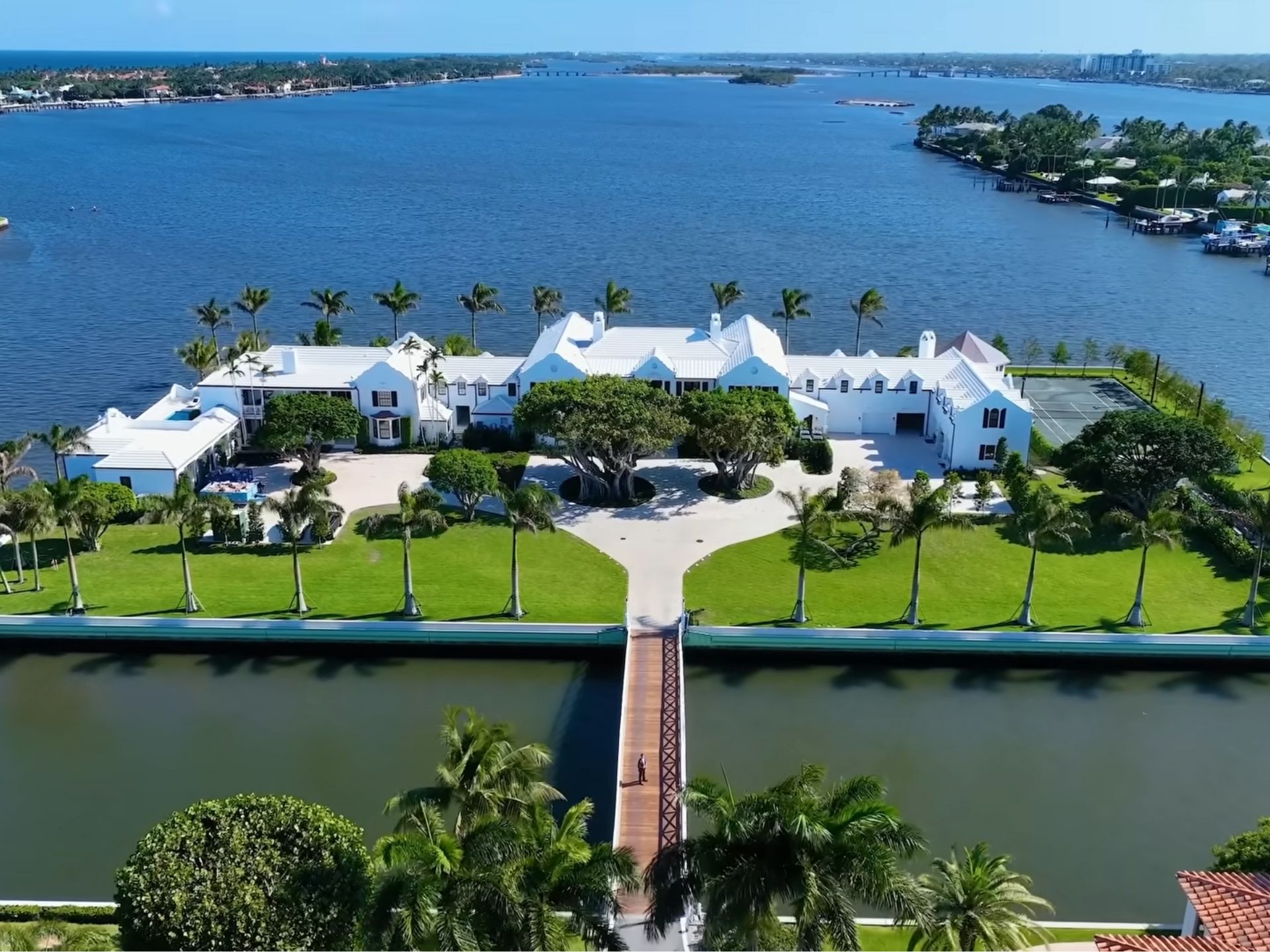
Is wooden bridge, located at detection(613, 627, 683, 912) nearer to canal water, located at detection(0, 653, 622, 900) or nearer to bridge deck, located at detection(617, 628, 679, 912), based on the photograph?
bridge deck, located at detection(617, 628, 679, 912)

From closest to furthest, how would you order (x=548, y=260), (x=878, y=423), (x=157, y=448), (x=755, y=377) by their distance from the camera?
(x=157, y=448) < (x=755, y=377) < (x=878, y=423) < (x=548, y=260)

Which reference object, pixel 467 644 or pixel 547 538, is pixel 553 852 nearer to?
pixel 467 644

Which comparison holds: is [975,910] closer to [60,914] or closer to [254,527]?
[60,914]

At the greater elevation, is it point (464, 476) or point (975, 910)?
point (975, 910)

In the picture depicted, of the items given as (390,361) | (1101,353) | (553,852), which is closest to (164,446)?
(390,361)

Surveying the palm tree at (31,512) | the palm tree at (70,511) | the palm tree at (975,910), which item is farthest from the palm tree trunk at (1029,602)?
the palm tree at (31,512)

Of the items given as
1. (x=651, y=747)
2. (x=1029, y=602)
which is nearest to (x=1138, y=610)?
(x=1029, y=602)

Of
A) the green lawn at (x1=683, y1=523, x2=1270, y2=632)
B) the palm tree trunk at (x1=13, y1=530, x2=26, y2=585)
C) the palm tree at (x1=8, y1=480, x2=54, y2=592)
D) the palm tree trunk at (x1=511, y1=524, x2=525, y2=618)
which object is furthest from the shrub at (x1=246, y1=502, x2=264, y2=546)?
the green lawn at (x1=683, y1=523, x2=1270, y2=632)
